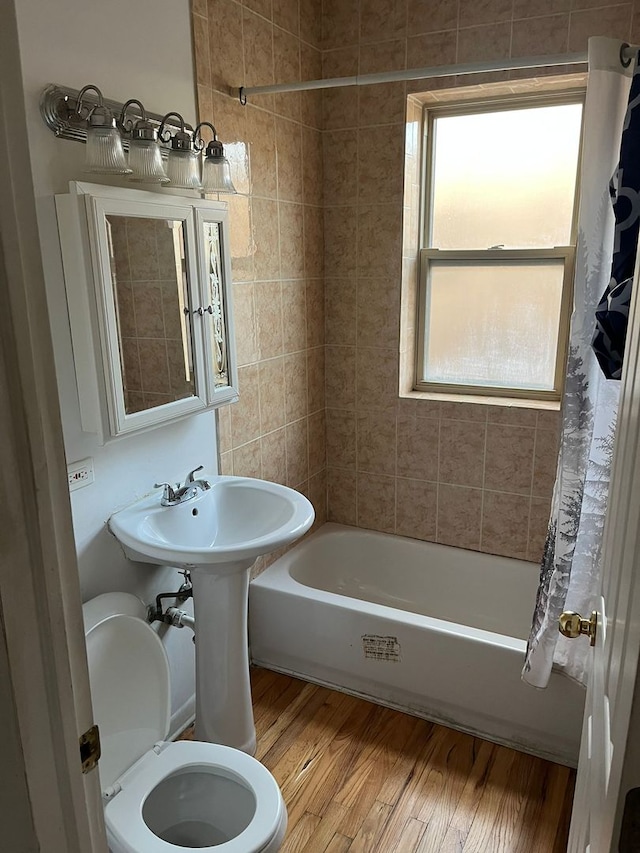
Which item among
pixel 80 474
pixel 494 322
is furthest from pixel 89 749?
pixel 494 322

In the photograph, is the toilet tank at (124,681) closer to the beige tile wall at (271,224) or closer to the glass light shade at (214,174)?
the beige tile wall at (271,224)

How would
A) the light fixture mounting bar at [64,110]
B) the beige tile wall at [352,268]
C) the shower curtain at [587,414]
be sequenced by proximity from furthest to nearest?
the beige tile wall at [352,268] → the shower curtain at [587,414] → the light fixture mounting bar at [64,110]

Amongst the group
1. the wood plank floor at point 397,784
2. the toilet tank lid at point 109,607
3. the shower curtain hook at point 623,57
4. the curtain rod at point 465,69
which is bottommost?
the wood plank floor at point 397,784

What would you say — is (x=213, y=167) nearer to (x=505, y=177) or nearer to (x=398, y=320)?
(x=398, y=320)

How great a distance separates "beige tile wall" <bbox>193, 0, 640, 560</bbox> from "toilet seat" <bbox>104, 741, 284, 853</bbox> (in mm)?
975

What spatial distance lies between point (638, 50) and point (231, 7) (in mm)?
1275

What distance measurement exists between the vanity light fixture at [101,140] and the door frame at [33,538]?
1.04 meters

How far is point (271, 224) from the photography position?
246 cm

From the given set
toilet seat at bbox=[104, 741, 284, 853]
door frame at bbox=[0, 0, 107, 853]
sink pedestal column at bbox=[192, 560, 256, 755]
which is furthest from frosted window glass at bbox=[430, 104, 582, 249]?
door frame at bbox=[0, 0, 107, 853]

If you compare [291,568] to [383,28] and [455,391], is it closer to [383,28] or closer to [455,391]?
[455,391]

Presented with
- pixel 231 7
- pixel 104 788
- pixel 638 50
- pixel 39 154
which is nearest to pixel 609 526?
pixel 638 50

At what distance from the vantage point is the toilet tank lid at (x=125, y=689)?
1.61 meters

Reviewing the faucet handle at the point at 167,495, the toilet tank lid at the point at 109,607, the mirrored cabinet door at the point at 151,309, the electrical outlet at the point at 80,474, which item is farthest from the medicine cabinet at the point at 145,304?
the toilet tank lid at the point at 109,607

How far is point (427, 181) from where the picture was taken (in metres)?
2.78
